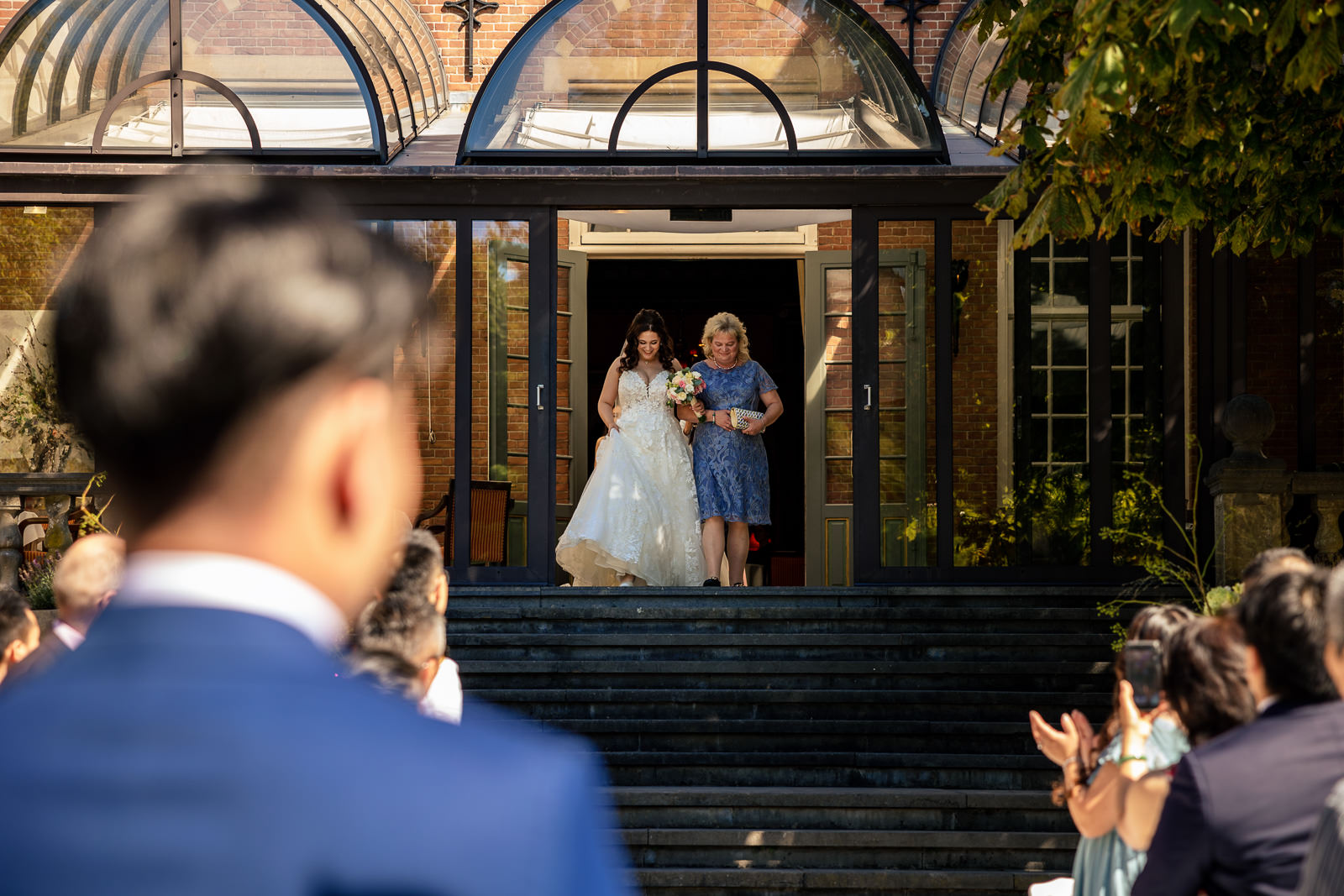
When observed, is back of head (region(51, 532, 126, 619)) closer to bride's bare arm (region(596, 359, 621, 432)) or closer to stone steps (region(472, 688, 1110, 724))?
stone steps (region(472, 688, 1110, 724))

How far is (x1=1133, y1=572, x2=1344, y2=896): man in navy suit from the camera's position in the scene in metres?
2.55

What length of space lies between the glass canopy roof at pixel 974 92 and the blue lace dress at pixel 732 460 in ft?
8.38

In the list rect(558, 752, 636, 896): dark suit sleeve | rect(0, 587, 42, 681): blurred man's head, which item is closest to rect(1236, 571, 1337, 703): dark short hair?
rect(558, 752, 636, 896): dark suit sleeve

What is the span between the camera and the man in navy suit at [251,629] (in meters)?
0.67

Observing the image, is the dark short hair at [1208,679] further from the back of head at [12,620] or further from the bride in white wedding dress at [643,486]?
the bride in white wedding dress at [643,486]

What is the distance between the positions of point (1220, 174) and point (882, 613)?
11.9 feet

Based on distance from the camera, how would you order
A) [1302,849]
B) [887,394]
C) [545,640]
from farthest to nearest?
[887,394], [545,640], [1302,849]

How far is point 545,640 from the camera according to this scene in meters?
8.61

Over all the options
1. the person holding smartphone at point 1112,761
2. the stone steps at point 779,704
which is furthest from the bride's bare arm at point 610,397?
the person holding smartphone at point 1112,761

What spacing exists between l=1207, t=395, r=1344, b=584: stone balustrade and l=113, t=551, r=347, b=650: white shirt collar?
8.52 meters

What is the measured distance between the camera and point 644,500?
1038cm

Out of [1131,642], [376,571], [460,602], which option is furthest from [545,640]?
[376,571]

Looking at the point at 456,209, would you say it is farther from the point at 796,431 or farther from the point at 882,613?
the point at 796,431

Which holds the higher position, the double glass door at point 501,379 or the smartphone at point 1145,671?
the double glass door at point 501,379
